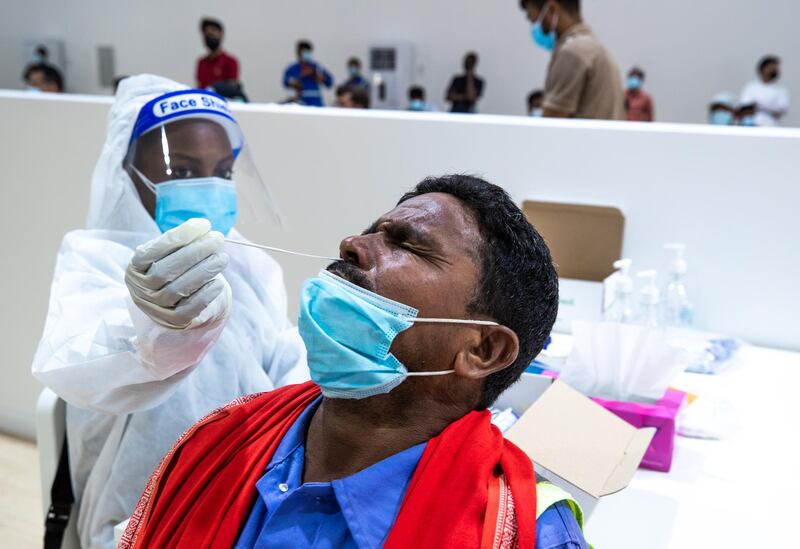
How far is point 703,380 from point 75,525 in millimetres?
1464

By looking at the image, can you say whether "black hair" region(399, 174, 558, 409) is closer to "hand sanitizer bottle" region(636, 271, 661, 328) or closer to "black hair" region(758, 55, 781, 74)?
"hand sanitizer bottle" region(636, 271, 661, 328)

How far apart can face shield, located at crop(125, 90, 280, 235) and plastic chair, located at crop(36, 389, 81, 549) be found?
42 cm

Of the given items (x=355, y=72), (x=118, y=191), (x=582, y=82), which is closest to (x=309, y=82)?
(x=355, y=72)

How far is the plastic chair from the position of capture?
1605 mm

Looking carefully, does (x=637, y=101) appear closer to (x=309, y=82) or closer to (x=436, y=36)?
(x=436, y=36)

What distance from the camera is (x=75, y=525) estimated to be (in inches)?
65.2

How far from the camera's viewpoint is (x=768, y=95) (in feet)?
21.8

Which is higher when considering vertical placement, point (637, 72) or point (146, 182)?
point (637, 72)

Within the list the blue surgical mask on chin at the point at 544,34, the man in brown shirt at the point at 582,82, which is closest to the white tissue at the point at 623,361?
the man in brown shirt at the point at 582,82

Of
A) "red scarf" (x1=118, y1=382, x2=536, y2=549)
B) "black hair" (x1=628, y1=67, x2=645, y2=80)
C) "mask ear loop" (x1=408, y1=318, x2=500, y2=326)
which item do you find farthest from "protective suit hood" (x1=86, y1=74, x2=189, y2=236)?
"black hair" (x1=628, y1=67, x2=645, y2=80)

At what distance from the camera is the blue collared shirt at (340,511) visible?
3.29 feet

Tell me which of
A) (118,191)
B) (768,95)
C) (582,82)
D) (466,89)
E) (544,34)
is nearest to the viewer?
(118,191)

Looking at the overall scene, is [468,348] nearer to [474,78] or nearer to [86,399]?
[86,399]

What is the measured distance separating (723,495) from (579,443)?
0.31 metres
